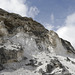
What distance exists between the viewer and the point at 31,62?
2519 centimetres

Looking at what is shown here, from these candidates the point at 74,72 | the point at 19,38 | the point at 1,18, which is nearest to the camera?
the point at 74,72

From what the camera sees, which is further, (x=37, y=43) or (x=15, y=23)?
(x=15, y=23)

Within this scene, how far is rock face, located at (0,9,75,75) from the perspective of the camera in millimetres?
22981

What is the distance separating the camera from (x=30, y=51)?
29359 mm

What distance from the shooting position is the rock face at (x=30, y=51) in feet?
75.4

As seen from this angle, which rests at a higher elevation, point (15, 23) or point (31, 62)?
point (15, 23)

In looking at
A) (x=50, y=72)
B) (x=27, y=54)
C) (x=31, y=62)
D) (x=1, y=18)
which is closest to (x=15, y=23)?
(x=1, y=18)

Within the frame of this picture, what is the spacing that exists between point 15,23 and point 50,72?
1533 cm

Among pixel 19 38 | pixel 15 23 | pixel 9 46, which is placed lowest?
pixel 9 46

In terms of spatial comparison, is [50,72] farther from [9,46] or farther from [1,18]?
[1,18]

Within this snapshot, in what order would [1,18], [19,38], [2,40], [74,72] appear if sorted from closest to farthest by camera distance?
[74,72]
[2,40]
[19,38]
[1,18]

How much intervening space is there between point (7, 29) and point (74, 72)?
45.9 ft

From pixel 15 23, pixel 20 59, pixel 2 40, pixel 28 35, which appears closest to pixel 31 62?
pixel 20 59

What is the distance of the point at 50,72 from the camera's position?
2259 centimetres
